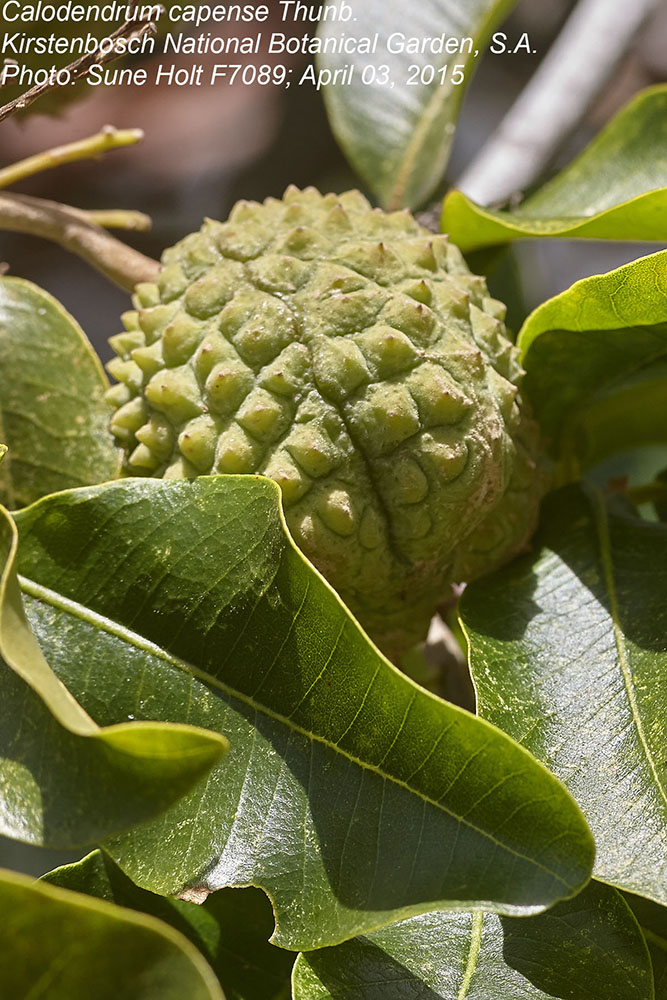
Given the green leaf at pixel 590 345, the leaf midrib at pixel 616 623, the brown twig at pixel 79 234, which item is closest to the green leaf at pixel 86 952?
the leaf midrib at pixel 616 623

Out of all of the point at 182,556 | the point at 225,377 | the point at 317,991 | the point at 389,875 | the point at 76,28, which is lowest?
the point at 317,991

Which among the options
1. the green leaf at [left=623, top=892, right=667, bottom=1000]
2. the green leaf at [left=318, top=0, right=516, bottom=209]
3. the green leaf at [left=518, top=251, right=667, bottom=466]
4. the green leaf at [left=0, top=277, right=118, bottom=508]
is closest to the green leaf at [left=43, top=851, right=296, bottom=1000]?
the green leaf at [left=623, top=892, right=667, bottom=1000]

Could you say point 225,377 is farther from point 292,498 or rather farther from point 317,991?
point 317,991

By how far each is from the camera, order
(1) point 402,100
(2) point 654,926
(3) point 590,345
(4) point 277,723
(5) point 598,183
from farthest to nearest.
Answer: (1) point 402,100 < (5) point 598,183 < (3) point 590,345 < (2) point 654,926 < (4) point 277,723

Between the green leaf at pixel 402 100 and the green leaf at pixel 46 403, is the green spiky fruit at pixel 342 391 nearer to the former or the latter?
the green leaf at pixel 46 403

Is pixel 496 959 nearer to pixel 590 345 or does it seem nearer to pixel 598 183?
pixel 590 345

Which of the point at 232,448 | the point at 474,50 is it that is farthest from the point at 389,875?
the point at 474,50

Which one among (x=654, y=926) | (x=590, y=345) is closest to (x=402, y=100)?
(x=590, y=345)

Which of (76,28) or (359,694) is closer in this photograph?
(359,694)
